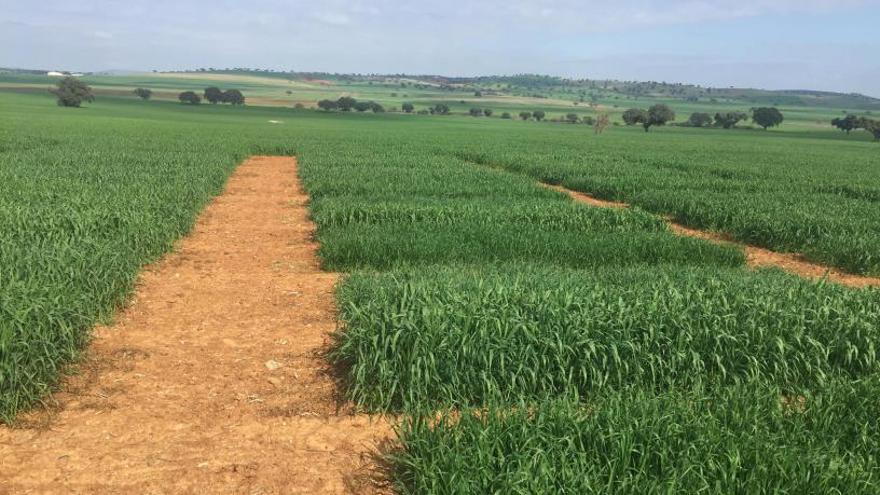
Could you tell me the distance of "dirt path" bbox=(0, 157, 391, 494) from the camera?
4895 millimetres

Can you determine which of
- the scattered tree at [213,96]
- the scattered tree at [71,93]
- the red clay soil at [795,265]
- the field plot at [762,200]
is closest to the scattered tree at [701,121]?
the field plot at [762,200]

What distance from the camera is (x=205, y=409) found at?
604 cm

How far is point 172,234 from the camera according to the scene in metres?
12.9

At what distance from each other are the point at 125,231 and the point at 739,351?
1017cm

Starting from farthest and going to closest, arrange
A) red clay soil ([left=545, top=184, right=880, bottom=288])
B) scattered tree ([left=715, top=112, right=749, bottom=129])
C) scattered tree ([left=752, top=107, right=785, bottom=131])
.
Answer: scattered tree ([left=715, top=112, right=749, bottom=129]) → scattered tree ([left=752, top=107, right=785, bottom=131]) → red clay soil ([left=545, top=184, right=880, bottom=288])

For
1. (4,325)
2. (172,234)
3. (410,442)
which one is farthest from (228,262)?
(410,442)

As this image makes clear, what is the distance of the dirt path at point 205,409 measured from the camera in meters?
4.89

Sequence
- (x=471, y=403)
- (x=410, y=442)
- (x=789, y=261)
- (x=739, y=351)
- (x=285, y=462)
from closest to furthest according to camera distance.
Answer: (x=410, y=442) < (x=285, y=462) < (x=471, y=403) < (x=739, y=351) < (x=789, y=261)

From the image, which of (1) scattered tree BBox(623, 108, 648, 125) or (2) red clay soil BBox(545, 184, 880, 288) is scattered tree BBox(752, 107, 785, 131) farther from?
(2) red clay soil BBox(545, 184, 880, 288)

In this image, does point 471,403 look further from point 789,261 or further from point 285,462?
point 789,261

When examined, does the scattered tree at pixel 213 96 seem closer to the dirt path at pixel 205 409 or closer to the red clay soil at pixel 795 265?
the red clay soil at pixel 795 265

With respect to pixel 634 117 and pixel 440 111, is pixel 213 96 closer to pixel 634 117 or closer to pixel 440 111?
pixel 440 111

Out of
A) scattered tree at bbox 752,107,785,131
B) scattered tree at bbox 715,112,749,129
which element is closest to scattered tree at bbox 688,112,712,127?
scattered tree at bbox 715,112,749,129

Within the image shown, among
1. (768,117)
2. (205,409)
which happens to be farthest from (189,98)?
(205,409)
